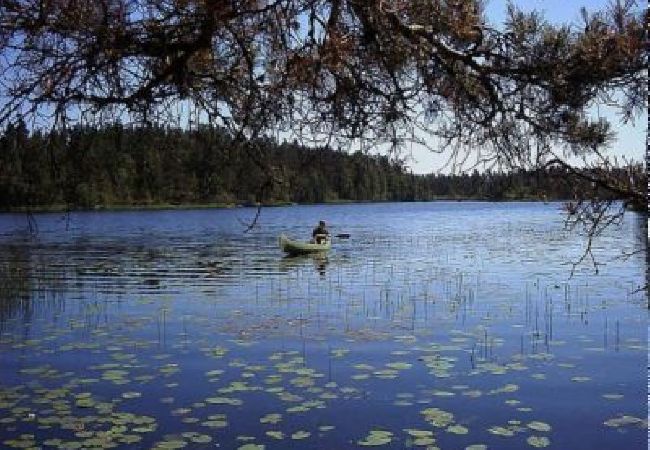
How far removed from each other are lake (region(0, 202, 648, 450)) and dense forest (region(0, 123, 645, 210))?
0.25m

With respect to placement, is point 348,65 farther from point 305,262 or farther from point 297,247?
point 297,247

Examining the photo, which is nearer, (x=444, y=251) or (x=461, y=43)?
(x=461, y=43)

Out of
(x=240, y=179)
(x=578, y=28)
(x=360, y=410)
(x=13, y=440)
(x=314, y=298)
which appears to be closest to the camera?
(x=578, y=28)

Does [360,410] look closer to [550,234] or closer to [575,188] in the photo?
[575,188]

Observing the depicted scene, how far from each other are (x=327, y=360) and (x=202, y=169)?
6740 mm

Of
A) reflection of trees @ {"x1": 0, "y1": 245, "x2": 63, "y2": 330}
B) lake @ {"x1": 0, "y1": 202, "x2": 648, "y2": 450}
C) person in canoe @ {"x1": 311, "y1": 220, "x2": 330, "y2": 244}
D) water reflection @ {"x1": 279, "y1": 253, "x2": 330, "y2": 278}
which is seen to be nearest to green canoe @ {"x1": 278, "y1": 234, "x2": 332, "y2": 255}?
water reflection @ {"x1": 279, "y1": 253, "x2": 330, "y2": 278}

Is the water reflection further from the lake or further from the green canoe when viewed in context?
the lake

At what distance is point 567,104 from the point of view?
3.35m

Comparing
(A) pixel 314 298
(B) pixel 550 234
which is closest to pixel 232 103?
(A) pixel 314 298

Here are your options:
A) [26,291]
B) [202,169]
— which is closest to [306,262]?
[26,291]

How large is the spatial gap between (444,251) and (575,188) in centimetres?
2882

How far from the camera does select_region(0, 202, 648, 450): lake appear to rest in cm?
733

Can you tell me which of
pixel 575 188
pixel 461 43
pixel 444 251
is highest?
pixel 461 43

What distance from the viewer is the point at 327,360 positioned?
10.3 meters
